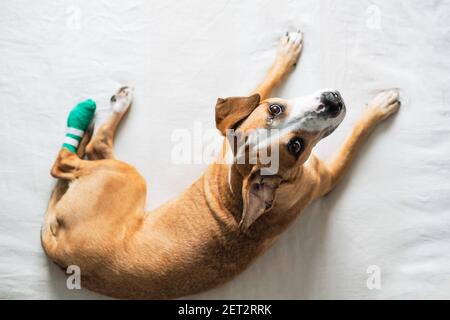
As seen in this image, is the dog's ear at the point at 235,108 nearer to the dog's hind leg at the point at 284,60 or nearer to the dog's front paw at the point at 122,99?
the dog's hind leg at the point at 284,60

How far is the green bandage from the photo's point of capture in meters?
3.53

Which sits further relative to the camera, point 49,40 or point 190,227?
point 49,40

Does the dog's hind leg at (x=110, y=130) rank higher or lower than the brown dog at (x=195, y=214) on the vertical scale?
higher

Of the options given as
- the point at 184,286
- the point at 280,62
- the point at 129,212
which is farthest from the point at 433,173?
the point at 129,212

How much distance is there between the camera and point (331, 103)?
8.97ft

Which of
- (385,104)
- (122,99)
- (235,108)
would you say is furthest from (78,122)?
(385,104)

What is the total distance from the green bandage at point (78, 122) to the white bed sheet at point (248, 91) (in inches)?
4.2

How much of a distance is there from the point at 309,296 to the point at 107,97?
6.57 ft

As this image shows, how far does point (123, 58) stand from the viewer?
12.2 feet

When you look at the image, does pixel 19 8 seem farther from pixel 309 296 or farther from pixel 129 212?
pixel 309 296

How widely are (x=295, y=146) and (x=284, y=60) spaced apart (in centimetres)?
108

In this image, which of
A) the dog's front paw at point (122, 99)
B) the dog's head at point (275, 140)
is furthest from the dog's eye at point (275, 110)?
the dog's front paw at point (122, 99)

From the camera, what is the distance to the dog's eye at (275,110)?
108 inches

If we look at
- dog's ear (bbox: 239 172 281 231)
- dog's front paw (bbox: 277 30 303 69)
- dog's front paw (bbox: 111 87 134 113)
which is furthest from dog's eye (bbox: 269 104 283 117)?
dog's front paw (bbox: 111 87 134 113)
